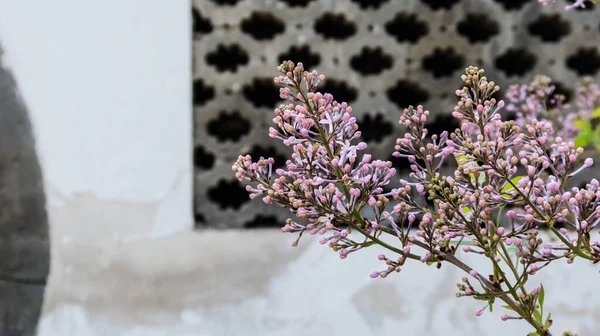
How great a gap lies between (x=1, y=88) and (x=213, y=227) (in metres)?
0.81

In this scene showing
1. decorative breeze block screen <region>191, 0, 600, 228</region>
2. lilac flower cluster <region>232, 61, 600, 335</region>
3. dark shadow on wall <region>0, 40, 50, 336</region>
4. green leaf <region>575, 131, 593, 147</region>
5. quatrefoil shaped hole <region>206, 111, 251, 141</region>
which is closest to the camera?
lilac flower cluster <region>232, 61, 600, 335</region>

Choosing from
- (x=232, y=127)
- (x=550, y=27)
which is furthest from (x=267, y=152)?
(x=550, y=27)

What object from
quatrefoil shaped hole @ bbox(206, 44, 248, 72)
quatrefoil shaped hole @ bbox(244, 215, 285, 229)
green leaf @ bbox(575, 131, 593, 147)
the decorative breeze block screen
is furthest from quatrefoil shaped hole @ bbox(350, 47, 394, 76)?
green leaf @ bbox(575, 131, 593, 147)

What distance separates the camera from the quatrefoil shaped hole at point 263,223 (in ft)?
7.26

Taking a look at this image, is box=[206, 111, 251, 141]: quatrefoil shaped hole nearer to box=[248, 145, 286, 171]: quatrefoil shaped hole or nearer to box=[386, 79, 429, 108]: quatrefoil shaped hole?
box=[248, 145, 286, 171]: quatrefoil shaped hole

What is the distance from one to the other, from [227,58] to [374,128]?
1.89 ft

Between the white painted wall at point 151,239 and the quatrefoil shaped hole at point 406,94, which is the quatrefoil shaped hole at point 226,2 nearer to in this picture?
the white painted wall at point 151,239

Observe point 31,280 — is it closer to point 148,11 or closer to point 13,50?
point 13,50

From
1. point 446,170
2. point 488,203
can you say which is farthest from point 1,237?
point 488,203

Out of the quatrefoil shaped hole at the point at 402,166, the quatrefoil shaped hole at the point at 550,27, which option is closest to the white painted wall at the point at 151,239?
the quatrefoil shaped hole at the point at 402,166

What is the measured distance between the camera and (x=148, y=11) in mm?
2113

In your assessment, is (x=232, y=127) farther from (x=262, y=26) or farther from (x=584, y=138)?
(x=584, y=138)

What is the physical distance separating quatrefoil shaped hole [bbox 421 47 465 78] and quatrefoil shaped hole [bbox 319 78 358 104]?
26cm

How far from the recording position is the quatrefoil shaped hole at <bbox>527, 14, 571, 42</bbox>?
225 cm
